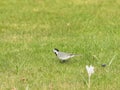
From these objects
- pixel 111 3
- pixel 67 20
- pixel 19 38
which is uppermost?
pixel 19 38

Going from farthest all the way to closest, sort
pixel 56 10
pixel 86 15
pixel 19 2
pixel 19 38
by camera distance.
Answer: pixel 19 2 < pixel 56 10 < pixel 86 15 < pixel 19 38

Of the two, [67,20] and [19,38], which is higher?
[19,38]

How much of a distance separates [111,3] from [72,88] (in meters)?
9.24

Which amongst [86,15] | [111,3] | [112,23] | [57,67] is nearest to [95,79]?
[57,67]

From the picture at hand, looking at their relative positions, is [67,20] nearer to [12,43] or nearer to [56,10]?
[56,10]

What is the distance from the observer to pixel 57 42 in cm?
1059

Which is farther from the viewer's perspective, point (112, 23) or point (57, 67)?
point (112, 23)

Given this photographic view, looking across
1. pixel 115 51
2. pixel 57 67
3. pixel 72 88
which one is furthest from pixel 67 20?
pixel 72 88

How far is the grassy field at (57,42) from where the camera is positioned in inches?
301

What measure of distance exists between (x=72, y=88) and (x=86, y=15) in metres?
7.02

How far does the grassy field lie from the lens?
7.64 m

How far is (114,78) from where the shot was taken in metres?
7.75

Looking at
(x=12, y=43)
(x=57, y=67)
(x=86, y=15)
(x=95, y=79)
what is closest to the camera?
(x=95, y=79)

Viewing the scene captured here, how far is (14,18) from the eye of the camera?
546 inches
